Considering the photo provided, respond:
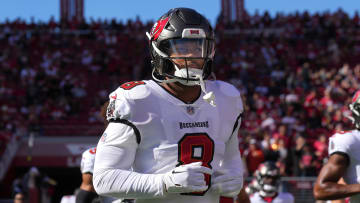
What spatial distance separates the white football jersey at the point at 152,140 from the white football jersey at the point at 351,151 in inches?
52.7

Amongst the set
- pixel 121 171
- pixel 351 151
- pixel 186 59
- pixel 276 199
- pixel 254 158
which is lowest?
pixel 254 158

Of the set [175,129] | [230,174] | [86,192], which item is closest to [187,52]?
[175,129]

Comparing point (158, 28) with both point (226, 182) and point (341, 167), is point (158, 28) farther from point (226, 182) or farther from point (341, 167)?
point (341, 167)

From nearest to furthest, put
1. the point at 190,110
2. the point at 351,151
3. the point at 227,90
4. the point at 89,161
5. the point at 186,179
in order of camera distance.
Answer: the point at 186,179 < the point at 190,110 < the point at 227,90 < the point at 351,151 < the point at 89,161

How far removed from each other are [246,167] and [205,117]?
27.2 feet

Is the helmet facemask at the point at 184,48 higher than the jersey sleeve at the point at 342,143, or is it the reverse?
the helmet facemask at the point at 184,48

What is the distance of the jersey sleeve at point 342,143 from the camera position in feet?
12.1

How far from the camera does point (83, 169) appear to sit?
4.43 meters

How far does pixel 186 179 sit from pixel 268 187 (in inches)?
174

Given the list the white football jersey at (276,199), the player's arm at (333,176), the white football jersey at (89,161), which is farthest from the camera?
the white football jersey at (276,199)

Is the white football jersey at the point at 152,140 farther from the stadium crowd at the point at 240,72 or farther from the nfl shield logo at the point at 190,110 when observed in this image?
the stadium crowd at the point at 240,72

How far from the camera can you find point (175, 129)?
2.52 metres

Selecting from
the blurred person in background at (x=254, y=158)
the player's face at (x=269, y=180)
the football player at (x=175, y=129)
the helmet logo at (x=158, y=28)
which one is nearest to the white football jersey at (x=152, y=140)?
the football player at (x=175, y=129)

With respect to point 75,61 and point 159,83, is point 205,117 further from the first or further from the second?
point 75,61
